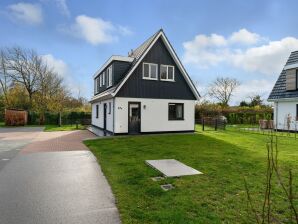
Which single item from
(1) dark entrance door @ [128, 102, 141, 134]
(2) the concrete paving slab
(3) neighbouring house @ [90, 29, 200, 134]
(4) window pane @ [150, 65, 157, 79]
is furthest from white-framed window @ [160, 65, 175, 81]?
(2) the concrete paving slab

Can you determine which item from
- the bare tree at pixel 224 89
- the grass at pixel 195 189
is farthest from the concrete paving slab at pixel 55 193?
the bare tree at pixel 224 89

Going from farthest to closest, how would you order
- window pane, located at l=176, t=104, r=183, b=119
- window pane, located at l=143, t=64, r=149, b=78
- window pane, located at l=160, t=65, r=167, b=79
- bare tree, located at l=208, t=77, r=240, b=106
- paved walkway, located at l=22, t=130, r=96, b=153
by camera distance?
bare tree, located at l=208, t=77, r=240, b=106, window pane, located at l=176, t=104, r=183, b=119, window pane, located at l=160, t=65, r=167, b=79, window pane, located at l=143, t=64, r=149, b=78, paved walkway, located at l=22, t=130, r=96, b=153

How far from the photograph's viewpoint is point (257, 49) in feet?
72.5

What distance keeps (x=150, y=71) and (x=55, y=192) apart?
1382 cm

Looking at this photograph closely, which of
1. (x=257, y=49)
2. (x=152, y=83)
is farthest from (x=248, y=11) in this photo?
(x=257, y=49)

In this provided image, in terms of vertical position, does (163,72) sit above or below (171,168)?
above

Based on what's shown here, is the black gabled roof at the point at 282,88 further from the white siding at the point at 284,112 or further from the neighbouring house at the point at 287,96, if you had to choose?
the white siding at the point at 284,112

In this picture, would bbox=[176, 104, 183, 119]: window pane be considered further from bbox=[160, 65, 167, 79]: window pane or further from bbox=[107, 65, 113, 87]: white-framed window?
bbox=[107, 65, 113, 87]: white-framed window

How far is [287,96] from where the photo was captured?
20750mm

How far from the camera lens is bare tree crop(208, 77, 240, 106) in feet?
147

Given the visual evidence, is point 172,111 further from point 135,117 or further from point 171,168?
point 171,168

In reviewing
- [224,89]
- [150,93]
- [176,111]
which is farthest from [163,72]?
[224,89]

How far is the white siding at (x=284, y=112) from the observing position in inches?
801

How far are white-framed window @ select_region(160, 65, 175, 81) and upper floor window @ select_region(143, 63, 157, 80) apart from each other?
57cm
